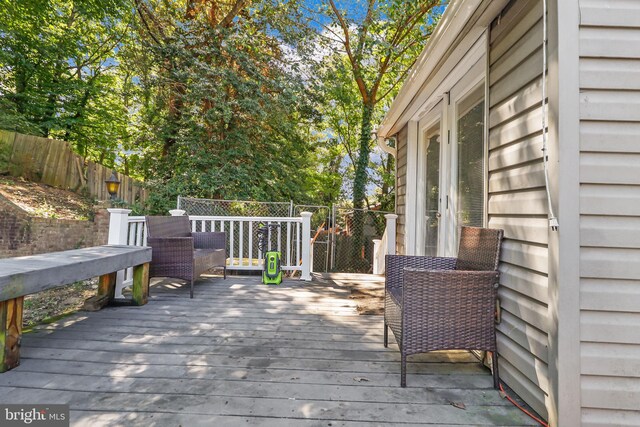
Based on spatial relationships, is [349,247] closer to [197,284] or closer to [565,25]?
[197,284]

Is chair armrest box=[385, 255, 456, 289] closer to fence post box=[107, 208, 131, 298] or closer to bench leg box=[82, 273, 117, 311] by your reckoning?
bench leg box=[82, 273, 117, 311]

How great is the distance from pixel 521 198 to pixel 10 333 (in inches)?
120

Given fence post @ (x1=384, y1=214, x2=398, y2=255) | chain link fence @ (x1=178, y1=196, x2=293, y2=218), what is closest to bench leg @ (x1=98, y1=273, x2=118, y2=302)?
chain link fence @ (x1=178, y1=196, x2=293, y2=218)

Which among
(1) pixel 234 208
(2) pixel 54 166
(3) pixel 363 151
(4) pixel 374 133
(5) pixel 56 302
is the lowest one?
(5) pixel 56 302

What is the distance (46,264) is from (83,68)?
1193 cm

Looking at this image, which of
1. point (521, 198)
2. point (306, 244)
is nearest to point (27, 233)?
point (306, 244)

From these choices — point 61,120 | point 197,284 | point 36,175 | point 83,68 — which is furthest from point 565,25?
point 83,68

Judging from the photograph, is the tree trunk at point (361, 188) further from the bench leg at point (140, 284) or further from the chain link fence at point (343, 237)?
→ the bench leg at point (140, 284)

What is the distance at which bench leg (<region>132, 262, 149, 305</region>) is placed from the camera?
322 cm

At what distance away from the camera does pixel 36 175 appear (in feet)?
25.8

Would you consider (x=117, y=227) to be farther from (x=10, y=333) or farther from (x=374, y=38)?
(x=374, y=38)

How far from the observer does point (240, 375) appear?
1867mm

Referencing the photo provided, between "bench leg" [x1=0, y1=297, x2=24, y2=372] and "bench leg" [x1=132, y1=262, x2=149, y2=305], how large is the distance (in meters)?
1.27

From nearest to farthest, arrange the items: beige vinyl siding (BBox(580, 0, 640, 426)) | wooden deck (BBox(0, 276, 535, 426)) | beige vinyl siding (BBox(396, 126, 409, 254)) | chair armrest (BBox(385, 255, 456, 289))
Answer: beige vinyl siding (BBox(580, 0, 640, 426)) → wooden deck (BBox(0, 276, 535, 426)) → chair armrest (BBox(385, 255, 456, 289)) → beige vinyl siding (BBox(396, 126, 409, 254))
